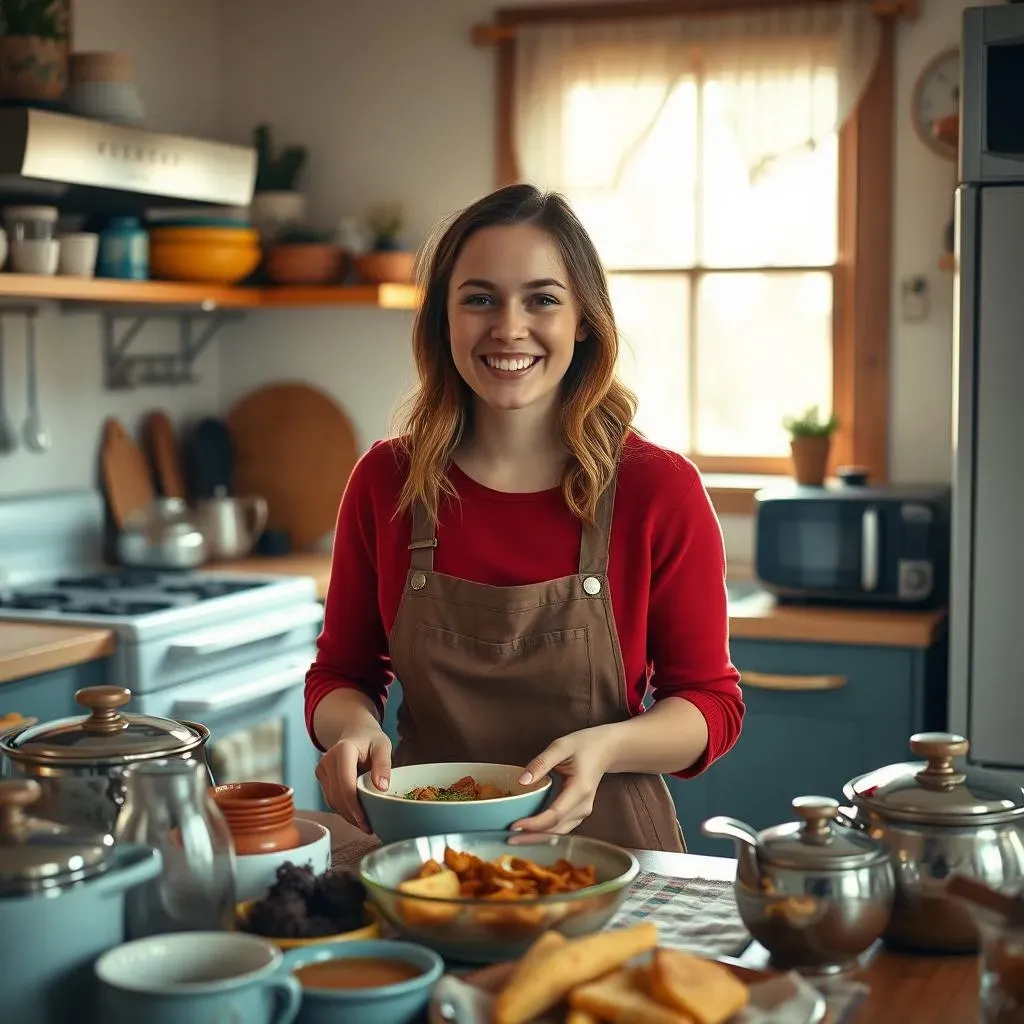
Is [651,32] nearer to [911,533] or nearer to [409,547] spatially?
[911,533]

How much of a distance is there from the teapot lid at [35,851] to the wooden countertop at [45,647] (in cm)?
167

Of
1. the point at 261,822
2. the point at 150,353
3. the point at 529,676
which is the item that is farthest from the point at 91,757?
the point at 150,353

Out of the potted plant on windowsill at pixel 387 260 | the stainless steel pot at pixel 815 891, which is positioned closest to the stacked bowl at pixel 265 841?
the stainless steel pot at pixel 815 891

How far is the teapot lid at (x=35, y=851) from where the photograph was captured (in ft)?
3.35

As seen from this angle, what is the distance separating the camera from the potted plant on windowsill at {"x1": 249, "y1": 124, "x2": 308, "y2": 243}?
3.98 metres

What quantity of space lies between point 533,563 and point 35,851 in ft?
2.99

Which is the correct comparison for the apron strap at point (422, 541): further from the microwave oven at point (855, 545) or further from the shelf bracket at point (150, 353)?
the shelf bracket at point (150, 353)

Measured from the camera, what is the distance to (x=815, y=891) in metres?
1.17

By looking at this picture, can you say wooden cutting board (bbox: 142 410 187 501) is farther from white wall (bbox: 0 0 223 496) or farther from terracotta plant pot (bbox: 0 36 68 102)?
terracotta plant pot (bbox: 0 36 68 102)

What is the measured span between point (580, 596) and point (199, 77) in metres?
2.82

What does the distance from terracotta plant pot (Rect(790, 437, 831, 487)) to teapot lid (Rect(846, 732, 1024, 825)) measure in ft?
7.29

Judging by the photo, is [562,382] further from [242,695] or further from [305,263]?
[305,263]

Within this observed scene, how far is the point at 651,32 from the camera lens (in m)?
3.71

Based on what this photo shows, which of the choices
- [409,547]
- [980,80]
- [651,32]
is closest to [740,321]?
[651,32]
